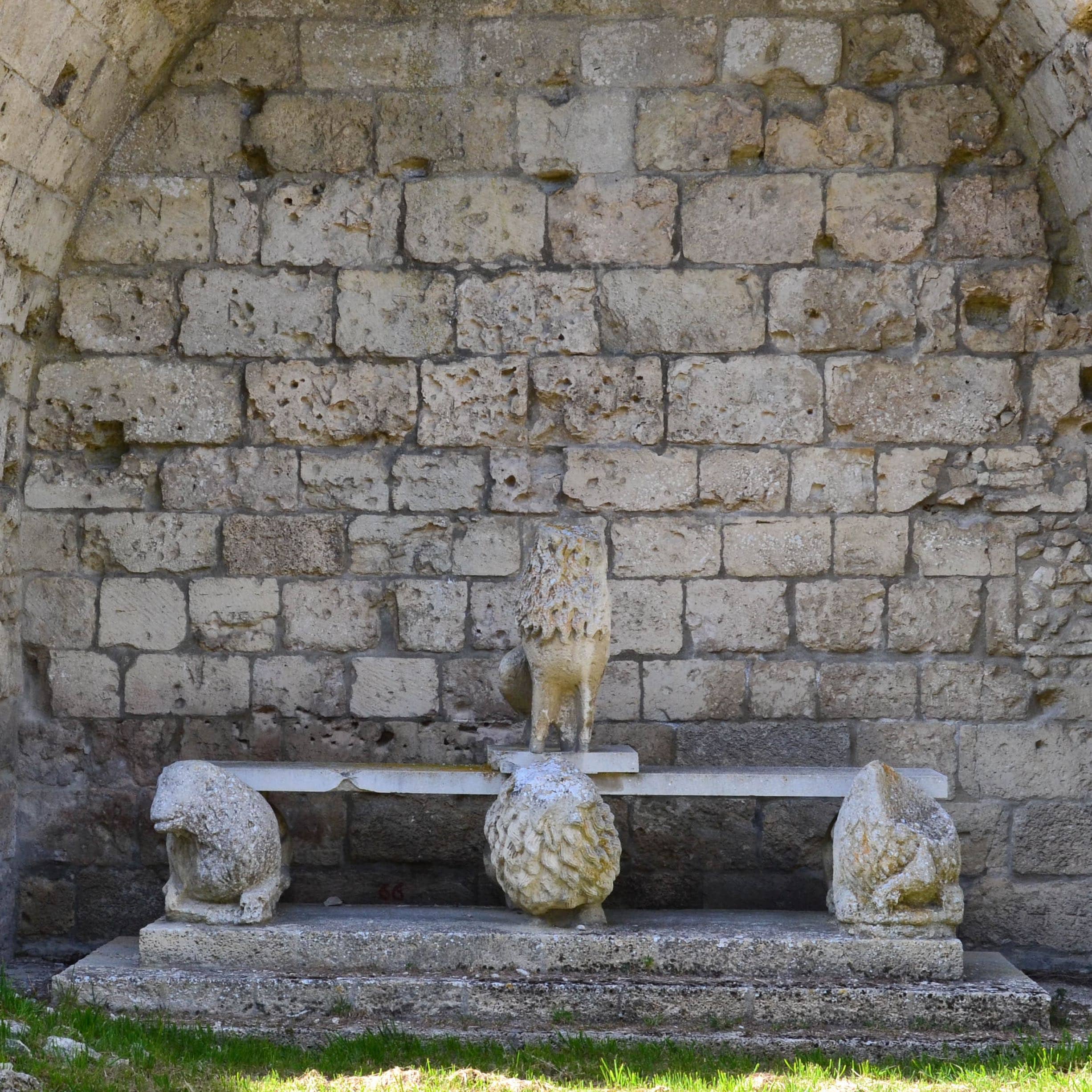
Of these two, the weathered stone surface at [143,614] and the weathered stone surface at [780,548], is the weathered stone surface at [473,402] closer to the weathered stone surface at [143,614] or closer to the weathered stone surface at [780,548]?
the weathered stone surface at [780,548]

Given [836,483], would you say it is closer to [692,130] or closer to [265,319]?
[692,130]

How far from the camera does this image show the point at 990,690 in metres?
5.27

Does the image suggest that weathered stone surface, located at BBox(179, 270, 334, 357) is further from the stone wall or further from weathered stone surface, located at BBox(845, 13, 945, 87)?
weathered stone surface, located at BBox(845, 13, 945, 87)

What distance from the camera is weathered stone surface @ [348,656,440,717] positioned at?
5363 mm

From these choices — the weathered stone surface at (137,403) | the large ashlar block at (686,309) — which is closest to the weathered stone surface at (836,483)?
the large ashlar block at (686,309)

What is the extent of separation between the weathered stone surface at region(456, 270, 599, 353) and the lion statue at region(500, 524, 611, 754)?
1.13 m

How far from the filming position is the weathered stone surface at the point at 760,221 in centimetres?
538

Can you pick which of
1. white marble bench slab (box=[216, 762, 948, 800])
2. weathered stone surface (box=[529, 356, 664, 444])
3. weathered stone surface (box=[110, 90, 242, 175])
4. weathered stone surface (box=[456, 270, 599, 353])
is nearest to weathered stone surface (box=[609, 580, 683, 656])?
weathered stone surface (box=[529, 356, 664, 444])

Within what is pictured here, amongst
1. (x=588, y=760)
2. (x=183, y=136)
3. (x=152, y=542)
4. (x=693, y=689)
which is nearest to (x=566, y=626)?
(x=588, y=760)

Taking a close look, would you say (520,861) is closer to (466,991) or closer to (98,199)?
(466,991)

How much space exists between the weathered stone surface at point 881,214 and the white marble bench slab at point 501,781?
2041 millimetres

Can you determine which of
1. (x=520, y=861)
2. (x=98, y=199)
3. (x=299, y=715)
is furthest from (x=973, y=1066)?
(x=98, y=199)

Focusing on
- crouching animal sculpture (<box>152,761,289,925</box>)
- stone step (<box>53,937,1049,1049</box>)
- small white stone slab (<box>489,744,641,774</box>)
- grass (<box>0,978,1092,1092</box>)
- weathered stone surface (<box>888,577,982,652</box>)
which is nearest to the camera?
grass (<box>0,978,1092,1092</box>)

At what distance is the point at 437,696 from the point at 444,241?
5.84 ft
